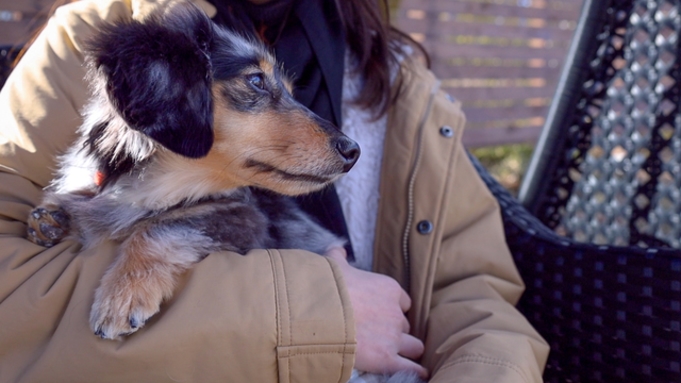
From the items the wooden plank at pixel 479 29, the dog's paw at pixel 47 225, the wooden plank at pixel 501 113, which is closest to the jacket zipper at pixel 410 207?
the dog's paw at pixel 47 225

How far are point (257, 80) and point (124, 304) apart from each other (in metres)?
0.89

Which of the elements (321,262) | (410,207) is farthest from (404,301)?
(321,262)

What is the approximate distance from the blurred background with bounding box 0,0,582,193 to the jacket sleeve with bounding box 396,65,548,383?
5.15 metres

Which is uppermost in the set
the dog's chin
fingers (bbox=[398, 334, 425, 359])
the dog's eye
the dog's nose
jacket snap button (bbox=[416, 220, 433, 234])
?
the dog's eye

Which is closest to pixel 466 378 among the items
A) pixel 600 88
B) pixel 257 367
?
pixel 257 367

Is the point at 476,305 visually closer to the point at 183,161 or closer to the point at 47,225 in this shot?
Result: the point at 183,161

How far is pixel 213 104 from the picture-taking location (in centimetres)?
181

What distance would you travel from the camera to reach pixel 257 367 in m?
1.61

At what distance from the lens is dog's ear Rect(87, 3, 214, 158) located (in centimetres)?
158

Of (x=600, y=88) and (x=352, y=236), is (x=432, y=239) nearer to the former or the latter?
(x=352, y=236)

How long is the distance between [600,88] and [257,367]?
2016mm

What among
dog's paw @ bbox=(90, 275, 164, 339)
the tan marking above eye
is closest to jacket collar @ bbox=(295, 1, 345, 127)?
the tan marking above eye

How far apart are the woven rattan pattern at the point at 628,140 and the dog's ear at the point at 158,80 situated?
71.7 inches

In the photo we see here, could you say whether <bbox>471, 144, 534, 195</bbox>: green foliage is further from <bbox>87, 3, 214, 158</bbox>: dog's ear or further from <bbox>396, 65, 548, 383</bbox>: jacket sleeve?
<bbox>87, 3, 214, 158</bbox>: dog's ear
